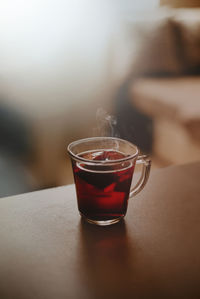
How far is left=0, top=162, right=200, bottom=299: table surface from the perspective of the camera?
516mm

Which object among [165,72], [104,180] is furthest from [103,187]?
[165,72]

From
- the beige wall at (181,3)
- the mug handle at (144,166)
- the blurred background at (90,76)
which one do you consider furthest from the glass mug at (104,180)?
the beige wall at (181,3)

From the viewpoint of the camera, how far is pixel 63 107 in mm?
2361

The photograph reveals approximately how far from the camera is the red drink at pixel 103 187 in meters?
0.59

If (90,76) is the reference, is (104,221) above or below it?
above

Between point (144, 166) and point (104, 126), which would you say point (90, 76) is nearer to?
point (104, 126)

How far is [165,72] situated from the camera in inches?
94.3

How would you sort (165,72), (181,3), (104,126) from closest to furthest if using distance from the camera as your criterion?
(104,126)
(165,72)
(181,3)

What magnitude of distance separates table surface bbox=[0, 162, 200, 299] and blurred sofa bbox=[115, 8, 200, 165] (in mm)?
1376

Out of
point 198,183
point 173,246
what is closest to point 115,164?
point 173,246

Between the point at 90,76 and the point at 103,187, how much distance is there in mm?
1941

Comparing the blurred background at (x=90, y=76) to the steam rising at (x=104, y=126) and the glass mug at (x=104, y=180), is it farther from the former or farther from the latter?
the glass mug at (x=104, y=180)

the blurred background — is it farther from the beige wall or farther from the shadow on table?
the shadow on table

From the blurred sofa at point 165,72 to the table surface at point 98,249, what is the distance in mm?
1376
